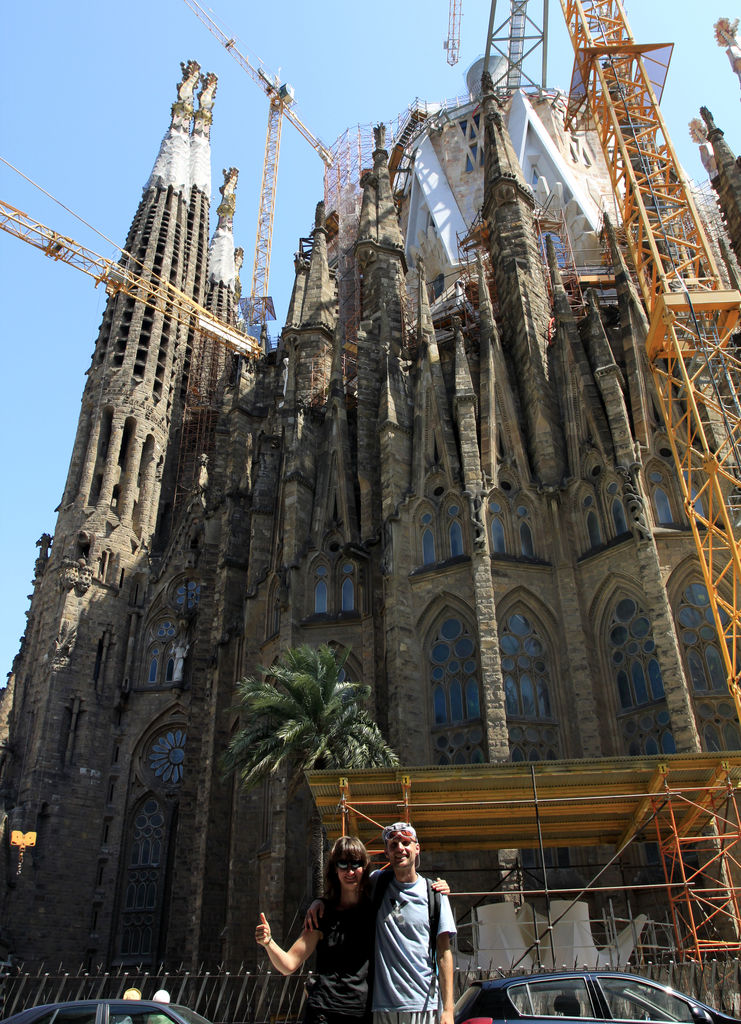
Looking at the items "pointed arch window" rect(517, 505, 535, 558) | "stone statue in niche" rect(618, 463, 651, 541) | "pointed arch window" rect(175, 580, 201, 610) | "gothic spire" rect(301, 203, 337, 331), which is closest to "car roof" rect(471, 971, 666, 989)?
"stone statue in niche" rect(618, 463, 651, 541)

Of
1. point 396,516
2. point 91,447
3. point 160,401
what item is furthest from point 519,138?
point 396,516

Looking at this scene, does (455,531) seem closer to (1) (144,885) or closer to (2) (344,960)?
(1) (144,885)

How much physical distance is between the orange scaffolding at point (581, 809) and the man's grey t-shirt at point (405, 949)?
10757mm

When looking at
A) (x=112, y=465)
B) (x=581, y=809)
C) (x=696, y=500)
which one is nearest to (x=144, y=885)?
(x=112, y=465)

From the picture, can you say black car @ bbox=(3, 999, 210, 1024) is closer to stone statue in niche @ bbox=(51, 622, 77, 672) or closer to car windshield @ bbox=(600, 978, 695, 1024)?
car windshield @ bbox=(600, 978, 695, 1024)

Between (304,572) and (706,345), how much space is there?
13964mm

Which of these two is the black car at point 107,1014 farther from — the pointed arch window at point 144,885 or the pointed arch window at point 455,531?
the pointed arch window at point 144,885

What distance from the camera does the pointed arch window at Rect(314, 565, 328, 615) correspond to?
27984 mm

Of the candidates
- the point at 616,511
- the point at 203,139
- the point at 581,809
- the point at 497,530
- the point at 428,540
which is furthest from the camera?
the point at 203,139

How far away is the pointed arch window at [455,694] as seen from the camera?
921 inches

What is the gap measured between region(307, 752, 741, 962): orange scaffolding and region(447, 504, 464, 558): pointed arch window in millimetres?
8790

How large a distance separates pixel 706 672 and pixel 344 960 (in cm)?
1985

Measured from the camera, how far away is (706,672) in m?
22.4

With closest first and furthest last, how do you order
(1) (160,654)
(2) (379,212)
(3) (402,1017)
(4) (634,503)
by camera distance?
(3) (402,1017)
(4) (634,503)
(2) (379,212)
(1) (160,654)
